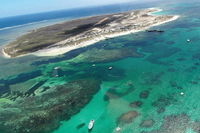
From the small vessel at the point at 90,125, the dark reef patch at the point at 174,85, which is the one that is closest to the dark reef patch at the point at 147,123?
the small vessel at the point at 90,125

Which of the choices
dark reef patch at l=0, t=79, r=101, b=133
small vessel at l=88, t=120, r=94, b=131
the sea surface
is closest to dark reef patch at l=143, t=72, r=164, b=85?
the sea surface

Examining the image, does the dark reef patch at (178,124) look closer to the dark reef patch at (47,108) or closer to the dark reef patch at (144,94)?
the dark reef patch at (144,94)

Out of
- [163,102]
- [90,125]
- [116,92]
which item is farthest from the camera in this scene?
[116,92]

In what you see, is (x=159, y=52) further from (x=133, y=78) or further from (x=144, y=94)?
(x=144, y=94)

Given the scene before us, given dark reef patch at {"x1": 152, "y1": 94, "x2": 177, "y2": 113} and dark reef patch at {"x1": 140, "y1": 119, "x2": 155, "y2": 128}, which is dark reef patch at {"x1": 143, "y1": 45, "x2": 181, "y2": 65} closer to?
dark reef patch at {"x1": 152, "y1": 94, "x2": 177, "y2": 113}

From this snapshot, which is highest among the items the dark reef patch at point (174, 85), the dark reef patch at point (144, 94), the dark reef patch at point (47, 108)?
the dark reef patch at point (174, 85)

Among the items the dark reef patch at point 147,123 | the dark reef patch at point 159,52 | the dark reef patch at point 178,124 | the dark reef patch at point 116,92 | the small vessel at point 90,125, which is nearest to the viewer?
the dark reef patch at point 178,124

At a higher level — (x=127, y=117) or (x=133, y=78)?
(x=133, y=78)

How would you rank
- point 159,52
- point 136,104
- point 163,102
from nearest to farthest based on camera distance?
point 163,102
point 136,104
point 159,52

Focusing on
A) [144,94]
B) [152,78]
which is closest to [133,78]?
[152,78]
